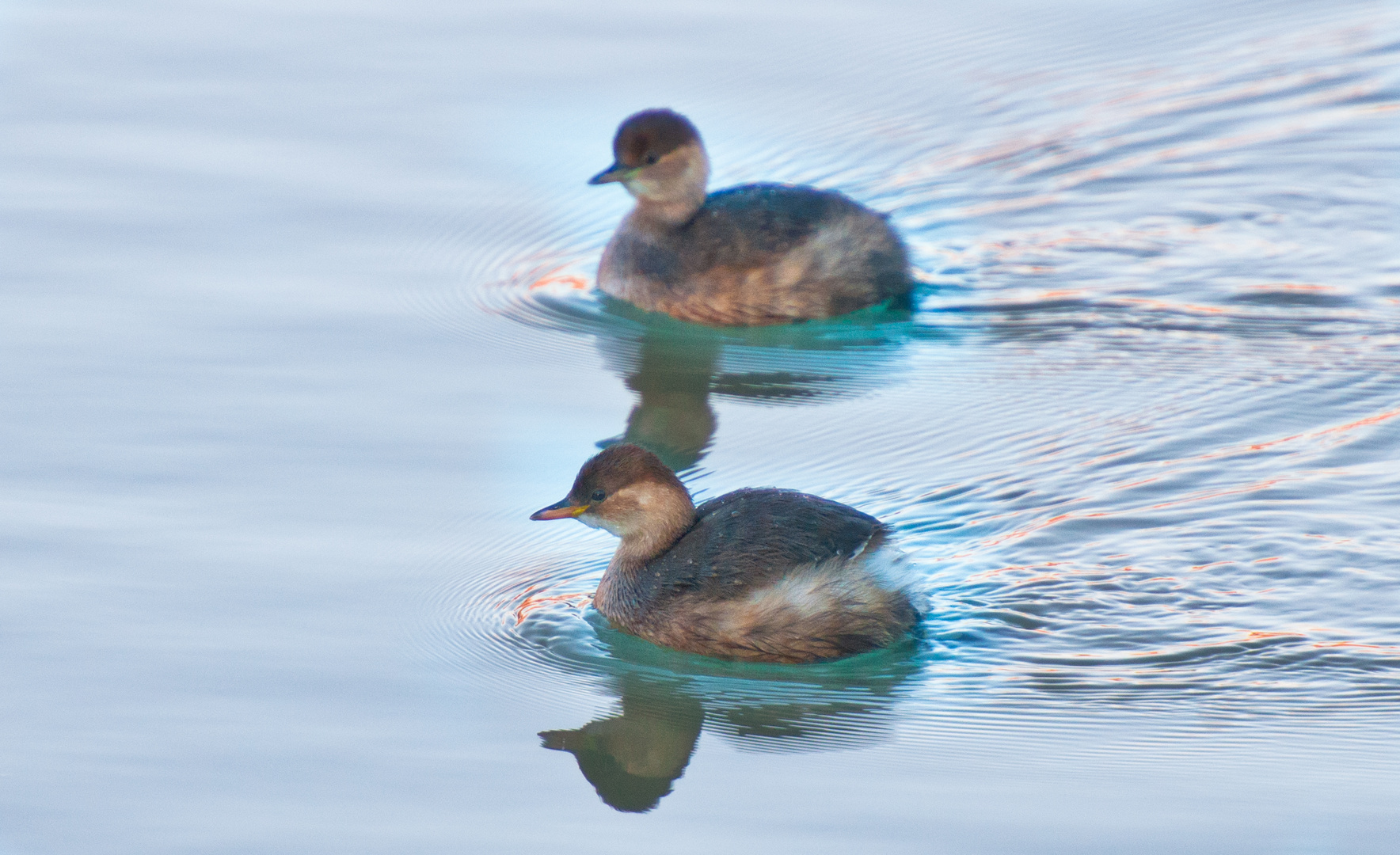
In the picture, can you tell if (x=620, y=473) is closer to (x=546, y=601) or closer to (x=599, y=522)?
(x=599, y=522)

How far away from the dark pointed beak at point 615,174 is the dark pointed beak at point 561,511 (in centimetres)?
340

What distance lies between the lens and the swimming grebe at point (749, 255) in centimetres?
933

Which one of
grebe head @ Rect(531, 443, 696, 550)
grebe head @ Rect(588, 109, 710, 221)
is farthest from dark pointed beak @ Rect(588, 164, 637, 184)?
grebe head @ Rect(531, 443, 696, 550)

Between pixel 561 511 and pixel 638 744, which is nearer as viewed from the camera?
pixel 638 744

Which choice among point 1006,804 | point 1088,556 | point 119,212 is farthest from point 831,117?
point 1006,804

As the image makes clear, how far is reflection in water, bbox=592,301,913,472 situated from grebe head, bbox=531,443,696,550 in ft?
3.90

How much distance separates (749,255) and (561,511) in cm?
306

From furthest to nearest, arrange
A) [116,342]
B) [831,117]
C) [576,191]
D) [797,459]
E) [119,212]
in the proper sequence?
[831,117]
[576,191]
[119,212]
[116,342]
[797,459]

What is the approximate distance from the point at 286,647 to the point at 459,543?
101cm

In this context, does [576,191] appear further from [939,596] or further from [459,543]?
[939,596]

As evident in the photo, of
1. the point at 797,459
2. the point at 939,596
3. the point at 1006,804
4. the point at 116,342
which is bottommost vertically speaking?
the point at 1006,804

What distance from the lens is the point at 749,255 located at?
9.38m

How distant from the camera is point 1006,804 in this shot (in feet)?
17.6

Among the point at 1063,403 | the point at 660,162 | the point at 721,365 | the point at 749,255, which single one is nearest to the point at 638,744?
the point at 1063,403
